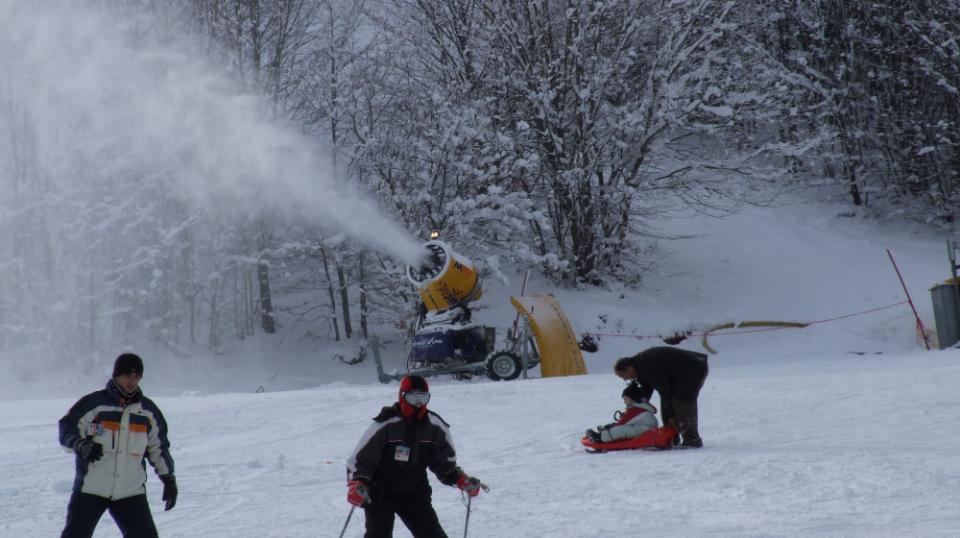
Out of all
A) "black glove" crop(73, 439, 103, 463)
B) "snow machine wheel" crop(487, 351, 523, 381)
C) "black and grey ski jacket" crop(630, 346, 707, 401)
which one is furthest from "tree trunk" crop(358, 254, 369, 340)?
"black glove" crop(73, 439, 103, 463)

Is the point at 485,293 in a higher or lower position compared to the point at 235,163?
lower

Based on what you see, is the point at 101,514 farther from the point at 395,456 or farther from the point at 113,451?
the point at 395,456

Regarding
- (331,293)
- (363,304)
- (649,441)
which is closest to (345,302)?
(331,293)

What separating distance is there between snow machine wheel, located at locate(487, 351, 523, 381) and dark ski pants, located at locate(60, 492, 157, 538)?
11.6 metres

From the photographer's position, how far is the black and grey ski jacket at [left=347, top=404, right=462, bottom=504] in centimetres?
488

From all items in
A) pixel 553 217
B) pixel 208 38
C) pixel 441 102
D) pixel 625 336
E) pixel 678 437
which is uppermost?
pixel 208 38

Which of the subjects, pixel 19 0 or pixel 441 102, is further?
pixel 441 102

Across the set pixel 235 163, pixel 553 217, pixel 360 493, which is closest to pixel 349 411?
pixel 360 493

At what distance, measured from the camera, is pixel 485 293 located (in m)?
24.9

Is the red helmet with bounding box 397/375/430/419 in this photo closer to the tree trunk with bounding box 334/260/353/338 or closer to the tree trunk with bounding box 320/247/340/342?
the tree trunk with bounding box 320/247/340/342

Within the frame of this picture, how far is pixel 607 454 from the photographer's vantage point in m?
9.60

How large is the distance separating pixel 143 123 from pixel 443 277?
9.70 metres

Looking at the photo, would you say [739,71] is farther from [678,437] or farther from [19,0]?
[678,437]

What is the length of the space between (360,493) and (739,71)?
2471cm
